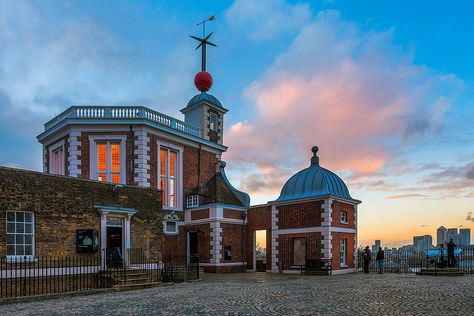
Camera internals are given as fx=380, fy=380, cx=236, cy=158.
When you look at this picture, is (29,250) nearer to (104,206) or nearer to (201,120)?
(104,206)

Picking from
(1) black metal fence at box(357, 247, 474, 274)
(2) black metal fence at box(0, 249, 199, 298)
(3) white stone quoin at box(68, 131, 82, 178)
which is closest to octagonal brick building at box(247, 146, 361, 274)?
(1) black metal fence at box(357, 247, 474, 274)

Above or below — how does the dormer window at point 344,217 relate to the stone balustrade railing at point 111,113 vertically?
below

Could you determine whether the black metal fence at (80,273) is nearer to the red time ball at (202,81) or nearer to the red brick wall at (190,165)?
the red brick wall at (190,165)

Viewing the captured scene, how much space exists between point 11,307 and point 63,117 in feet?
54.7

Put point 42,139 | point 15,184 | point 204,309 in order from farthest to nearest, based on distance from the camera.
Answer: point 42,139, point 15,184, point 204,309

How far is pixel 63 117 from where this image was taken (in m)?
25.5

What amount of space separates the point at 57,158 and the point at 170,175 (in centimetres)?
783

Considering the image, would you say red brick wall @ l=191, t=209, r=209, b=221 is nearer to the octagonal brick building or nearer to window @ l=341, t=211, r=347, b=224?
the octagonal brick building

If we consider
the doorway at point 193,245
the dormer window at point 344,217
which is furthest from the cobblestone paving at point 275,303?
the doorway at point 193,245

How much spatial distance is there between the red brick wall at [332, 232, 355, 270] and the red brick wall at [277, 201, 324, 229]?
1496 mm

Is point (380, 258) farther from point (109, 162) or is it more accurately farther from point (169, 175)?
point (109, 162)

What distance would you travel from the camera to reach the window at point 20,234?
46.9ft

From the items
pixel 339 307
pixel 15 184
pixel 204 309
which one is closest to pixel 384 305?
pixel 339 307

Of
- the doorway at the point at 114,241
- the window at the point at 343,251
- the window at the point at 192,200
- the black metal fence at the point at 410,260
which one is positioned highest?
the window at the point at 192,200
